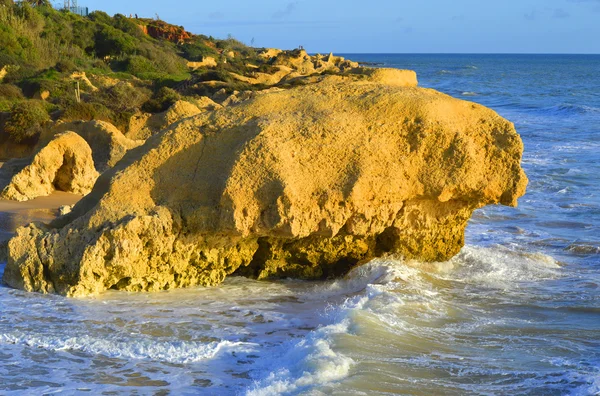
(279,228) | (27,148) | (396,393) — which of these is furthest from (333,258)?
(27,148)

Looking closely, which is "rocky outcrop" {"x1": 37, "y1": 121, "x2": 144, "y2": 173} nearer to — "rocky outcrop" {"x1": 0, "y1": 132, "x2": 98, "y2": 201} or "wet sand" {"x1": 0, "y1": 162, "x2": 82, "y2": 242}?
"rocky outcrop" {"x1": 0, "y1": 132, "x2": 98, "y2": 201}

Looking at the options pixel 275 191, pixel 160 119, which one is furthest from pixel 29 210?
pixel 275 191

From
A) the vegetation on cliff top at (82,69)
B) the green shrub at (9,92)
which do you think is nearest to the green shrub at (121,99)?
the vegetation on cliff top at (82,69)

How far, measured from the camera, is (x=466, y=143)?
26.6ft

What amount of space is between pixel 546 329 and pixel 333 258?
243 centimetres

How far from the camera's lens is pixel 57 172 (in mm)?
12633

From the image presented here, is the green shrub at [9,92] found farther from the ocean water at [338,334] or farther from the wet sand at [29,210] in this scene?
the ocean water at [338,334]

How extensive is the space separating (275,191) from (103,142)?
660 cm

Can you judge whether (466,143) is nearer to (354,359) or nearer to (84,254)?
(354,359)

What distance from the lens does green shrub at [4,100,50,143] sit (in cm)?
1684

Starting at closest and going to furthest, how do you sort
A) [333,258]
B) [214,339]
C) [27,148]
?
[214,339] → [333,258] → [27,148]

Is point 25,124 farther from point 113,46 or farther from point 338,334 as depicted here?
point 113,46

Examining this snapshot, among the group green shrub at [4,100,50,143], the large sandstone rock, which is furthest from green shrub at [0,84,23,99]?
the large sandstone rock

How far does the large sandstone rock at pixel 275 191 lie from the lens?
7.79 meters
